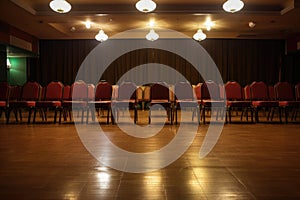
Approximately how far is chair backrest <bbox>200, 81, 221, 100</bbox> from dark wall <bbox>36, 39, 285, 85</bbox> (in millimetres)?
6672

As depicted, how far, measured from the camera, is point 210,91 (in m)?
7.84

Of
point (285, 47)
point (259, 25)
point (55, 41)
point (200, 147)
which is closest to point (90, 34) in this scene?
point (55, 41)

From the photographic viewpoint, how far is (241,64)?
14.5 meters

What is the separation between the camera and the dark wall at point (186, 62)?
47.3 ft

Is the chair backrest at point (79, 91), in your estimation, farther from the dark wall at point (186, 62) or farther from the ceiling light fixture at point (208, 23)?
the dark wall at point (186, 62)

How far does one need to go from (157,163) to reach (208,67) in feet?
37.5


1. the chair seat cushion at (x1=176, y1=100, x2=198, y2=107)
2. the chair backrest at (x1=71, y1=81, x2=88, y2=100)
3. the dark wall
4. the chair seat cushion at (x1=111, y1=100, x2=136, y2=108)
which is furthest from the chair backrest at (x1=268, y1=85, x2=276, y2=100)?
the dark wall

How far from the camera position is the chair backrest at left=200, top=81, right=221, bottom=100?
7.77 meters

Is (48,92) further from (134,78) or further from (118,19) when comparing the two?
(134,78)

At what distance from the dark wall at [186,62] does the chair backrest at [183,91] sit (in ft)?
22.2

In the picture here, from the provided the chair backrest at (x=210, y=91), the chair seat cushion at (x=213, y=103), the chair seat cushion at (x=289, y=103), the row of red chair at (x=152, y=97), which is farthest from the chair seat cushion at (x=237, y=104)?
the chair seat cushion at (x=289, y=103)

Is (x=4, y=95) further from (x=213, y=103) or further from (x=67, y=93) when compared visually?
(x=213, y=103)

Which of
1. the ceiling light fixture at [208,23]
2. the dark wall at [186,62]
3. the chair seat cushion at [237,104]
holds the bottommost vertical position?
the chair seat cushion at [237,104]

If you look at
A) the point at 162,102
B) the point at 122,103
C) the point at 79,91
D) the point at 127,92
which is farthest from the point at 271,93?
the point at 79,91
